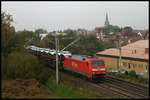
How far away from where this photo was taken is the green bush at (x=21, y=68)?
2109 cm

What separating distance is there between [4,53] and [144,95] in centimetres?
1447

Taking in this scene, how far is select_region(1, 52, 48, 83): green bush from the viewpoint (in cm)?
2109

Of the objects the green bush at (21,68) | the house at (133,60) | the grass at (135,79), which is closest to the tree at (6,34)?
the green bush at (21,68)

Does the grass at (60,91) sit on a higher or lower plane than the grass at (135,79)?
lower

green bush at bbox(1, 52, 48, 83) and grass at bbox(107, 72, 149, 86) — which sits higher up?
green bush at bbox(1, 52, 48, 83)

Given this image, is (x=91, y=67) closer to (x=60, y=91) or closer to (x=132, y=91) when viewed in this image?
(x=60, y=91)

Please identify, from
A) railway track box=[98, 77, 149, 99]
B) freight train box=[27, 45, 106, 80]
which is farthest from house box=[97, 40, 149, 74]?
railway track box=[98, 77, 149, 99]

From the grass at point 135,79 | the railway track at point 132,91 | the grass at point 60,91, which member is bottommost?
the grass at point 60,91

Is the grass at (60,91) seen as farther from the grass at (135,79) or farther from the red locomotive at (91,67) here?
the grass at (135,79)

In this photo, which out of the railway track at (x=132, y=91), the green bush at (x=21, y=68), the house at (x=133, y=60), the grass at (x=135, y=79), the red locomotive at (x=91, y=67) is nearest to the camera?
the railway track at (x=132, y=91)

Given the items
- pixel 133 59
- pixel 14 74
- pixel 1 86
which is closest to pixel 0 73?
pixel 14 74

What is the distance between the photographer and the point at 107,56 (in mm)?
41656

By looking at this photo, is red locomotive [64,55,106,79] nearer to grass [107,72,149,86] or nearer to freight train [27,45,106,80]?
freight train [27,45,106,80]

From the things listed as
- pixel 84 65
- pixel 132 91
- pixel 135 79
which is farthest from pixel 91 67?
pixel 135 79
